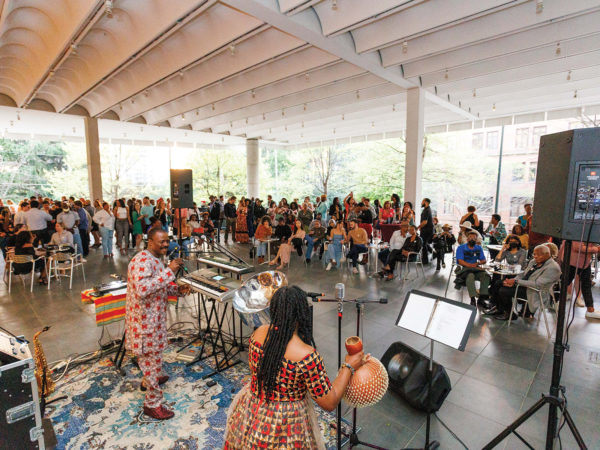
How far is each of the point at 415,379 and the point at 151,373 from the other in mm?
2206

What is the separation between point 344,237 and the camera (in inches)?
308

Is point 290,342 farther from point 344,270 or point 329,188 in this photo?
point 329,188

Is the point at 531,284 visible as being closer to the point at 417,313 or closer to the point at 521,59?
the point at 417,313

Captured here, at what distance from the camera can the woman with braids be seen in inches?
61.3

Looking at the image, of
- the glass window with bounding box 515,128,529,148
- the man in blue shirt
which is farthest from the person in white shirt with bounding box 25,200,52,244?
the glass window with bounding box 515,128,529,148

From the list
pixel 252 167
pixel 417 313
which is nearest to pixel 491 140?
pixel 252 167

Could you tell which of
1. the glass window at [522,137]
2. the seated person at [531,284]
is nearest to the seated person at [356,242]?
the seated person at [531,284]

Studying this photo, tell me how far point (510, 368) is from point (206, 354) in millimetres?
3295

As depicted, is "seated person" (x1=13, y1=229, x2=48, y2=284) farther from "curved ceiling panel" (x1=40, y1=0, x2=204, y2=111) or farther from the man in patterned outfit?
the man in patterned outfit

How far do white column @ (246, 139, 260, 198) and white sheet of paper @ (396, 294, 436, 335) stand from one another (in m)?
15.1

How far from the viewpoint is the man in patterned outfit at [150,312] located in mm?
2676

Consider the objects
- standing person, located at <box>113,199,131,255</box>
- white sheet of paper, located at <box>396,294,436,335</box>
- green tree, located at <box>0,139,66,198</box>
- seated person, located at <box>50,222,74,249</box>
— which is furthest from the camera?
green tree, located at <box>0,139,66,198</box>

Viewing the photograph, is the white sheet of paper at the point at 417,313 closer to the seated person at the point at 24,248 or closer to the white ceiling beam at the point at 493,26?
the white ceiling beam at the point at 493,26

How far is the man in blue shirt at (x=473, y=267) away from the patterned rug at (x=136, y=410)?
351 cm
